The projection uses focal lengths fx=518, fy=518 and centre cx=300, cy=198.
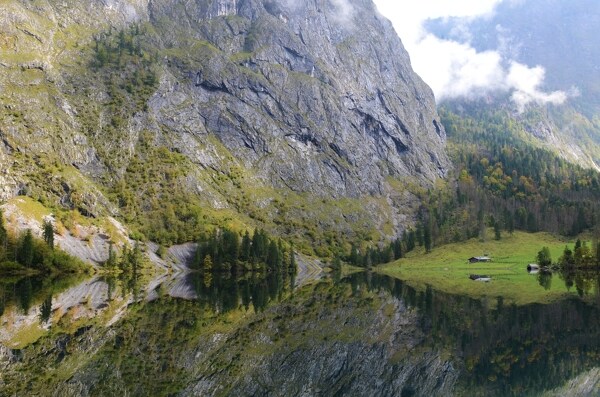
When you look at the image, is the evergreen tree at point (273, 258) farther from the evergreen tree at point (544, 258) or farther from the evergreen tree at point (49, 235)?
the evergreen tree at point (544, 258)

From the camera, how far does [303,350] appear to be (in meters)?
41.1

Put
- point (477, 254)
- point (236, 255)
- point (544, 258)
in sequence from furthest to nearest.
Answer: point (477, 254) → point (236, 255) → point (544, 258)

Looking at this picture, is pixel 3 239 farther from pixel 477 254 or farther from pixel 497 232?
pixel 497 232

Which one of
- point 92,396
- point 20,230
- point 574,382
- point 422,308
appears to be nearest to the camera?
point 92,396

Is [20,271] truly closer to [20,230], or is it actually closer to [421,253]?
[20,230]

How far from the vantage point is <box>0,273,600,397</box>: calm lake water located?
99.8 feet

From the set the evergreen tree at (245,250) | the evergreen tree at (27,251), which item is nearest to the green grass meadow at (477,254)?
the evergreen tree at (245,250)

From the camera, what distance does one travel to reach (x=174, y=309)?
6462cm

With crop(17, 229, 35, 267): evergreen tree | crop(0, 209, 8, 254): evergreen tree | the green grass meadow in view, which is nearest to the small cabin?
the green grass meadow

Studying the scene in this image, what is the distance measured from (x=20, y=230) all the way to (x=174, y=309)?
91103mm

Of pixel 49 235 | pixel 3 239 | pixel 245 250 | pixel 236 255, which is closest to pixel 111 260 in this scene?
pixel 49 235

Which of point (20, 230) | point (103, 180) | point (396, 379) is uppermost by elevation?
point (103, 180)

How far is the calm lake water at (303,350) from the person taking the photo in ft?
99.8

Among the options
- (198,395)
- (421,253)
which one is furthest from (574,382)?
(421,253)
